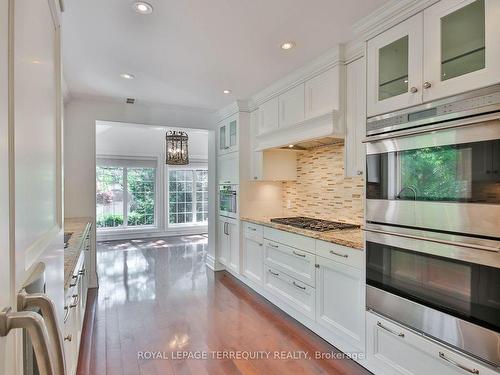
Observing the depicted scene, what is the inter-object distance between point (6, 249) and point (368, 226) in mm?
2060

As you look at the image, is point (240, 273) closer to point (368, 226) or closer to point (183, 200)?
point (368, 226)

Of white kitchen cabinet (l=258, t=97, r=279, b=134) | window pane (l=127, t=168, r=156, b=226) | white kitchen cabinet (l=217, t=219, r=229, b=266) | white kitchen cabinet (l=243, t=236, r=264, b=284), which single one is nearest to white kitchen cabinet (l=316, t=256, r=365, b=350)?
white kitchen cabinet (l=243, t=236, r=264, b=284)

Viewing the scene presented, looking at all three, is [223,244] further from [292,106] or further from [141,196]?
[141,196]

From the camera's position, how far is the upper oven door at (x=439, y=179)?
4.85 feet

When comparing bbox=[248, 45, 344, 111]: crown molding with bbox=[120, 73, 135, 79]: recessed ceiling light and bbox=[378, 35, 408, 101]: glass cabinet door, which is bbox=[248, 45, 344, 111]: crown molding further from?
bbox=[120, 73, 135, 79]: recessed ceiling light

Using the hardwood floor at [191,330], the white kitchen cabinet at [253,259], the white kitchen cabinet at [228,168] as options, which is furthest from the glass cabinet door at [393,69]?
the white kitchen cabinet at [228,168]

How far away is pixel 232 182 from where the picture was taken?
14.2 ft

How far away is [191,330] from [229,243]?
1.72 metres

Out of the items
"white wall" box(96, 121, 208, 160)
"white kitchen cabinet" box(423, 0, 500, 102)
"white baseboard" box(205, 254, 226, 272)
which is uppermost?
"white wall" box(96, 121, 208, 160)

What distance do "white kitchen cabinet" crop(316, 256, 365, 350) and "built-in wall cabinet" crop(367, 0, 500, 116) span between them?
1244 millimetres

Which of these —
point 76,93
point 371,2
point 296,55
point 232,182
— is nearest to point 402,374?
point 371,2

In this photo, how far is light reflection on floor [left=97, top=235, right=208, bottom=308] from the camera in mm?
3822

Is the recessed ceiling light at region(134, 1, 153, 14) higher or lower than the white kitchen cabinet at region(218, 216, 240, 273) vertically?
higher

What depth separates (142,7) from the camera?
2.00 m
